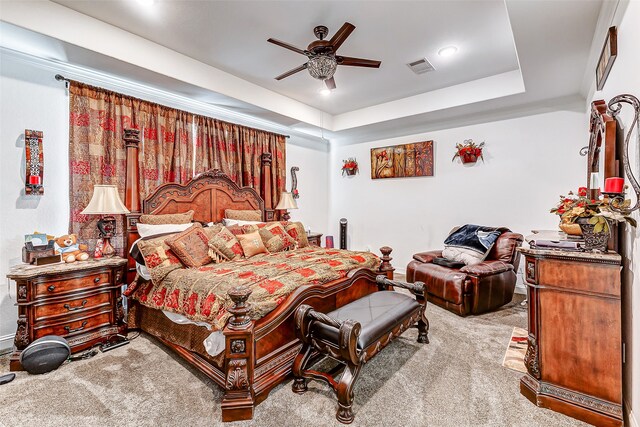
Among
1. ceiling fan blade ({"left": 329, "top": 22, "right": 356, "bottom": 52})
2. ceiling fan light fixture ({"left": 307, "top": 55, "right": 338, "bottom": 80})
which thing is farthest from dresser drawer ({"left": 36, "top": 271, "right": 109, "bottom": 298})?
ceiling fan blade ({"left": 329, "top": 22, "right": 356, "bottom": 52})

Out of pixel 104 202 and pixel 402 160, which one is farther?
pixel 402 160

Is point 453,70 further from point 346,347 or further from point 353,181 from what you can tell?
point 346,347

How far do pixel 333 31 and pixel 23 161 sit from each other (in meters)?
3.23

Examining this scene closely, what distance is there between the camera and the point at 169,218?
336 centimetres

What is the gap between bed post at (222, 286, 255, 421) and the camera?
1757mm

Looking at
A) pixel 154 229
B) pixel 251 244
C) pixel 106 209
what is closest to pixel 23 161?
pixel 106 209

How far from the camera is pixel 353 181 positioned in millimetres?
6066

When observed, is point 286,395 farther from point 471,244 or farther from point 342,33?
point 471,244

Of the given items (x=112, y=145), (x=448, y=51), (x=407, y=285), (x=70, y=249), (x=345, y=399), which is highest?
(x=448, y=51)

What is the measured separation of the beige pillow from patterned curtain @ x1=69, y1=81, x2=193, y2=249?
4.17ft

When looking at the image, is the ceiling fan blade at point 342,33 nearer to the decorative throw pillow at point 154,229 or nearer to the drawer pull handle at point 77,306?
the decorative throw pillow at point 154,229

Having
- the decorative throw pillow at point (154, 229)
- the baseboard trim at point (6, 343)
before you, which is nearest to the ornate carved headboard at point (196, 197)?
the decorative throw pillow at point (154, 229)

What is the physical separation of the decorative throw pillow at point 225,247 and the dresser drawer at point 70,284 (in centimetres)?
98

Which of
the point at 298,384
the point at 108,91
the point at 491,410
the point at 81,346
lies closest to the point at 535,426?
the point at 491,410
